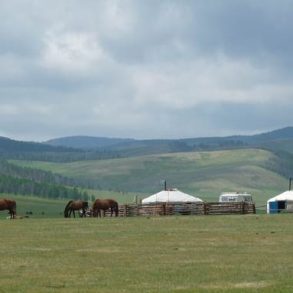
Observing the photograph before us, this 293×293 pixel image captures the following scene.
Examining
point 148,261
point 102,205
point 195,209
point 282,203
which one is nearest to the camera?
point 148,261

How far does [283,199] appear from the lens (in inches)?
3366

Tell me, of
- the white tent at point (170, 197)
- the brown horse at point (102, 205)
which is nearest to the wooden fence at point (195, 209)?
the brown horse at point (102, 205)

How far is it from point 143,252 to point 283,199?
60452 millimetres

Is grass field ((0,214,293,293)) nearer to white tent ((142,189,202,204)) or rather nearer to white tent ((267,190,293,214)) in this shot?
white tent ((142,189,202,204))

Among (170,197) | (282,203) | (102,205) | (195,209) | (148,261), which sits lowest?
(148,261)

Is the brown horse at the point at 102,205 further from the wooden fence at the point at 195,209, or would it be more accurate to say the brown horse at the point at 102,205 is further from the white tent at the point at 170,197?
the white tent at the point at 170,197

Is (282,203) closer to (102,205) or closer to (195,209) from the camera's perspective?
(195,209)

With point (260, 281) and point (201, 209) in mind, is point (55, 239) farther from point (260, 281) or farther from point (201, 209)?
point (201, 209)

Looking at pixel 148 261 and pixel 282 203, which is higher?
pixel 282 203

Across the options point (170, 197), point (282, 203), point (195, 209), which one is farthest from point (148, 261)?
point (282, 203)

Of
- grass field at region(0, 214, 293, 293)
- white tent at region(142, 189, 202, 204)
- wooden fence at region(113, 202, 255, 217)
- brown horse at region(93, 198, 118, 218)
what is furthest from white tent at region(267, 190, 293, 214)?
grass field at region(0, 214, 293, 293)

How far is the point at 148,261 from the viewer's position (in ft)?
77.4

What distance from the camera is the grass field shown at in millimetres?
18688

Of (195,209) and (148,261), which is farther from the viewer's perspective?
(195,209)
